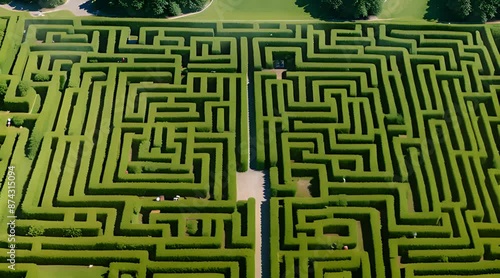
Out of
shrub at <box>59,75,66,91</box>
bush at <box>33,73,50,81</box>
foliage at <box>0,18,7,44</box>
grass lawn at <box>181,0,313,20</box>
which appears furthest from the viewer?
grass lawn at <box>181,0,313,20</box>

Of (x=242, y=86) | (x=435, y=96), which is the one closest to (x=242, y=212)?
(x=242, y=86)

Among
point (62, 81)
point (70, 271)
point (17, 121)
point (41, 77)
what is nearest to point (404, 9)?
point (62, 81)

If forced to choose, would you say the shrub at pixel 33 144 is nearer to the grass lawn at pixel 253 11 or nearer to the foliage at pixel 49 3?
the foliage at pixel 49 3

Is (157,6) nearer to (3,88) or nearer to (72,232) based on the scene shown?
(3,88)

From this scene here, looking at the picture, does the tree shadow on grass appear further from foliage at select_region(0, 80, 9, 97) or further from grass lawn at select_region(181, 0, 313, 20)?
foliage at select_region(0, 80, 9, 97)

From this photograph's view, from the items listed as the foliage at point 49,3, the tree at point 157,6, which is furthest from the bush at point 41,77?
the tree at point 157,6

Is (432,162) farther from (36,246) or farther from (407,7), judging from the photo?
(36,246)

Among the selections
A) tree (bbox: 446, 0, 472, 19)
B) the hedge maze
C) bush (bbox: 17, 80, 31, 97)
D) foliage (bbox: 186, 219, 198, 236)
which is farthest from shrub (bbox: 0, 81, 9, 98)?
tree (bbox: 446, 0, 472, 19)
